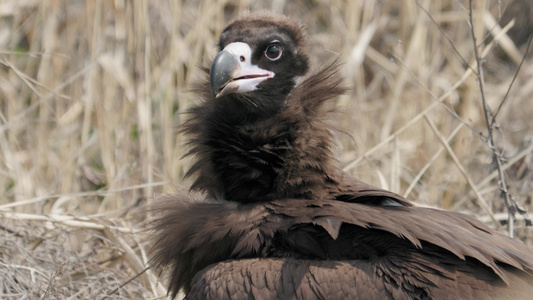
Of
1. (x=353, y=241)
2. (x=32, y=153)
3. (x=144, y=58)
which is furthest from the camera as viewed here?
(x=32, y=153)

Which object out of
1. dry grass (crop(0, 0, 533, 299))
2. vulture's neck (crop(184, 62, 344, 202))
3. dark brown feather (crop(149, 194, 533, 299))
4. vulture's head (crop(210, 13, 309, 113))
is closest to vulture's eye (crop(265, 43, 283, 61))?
vulture's head (crop(210, 13, 309, 113))

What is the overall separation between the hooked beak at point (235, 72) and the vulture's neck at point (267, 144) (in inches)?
3.0

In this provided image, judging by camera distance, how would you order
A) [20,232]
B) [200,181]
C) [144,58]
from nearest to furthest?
[200,181], [20,232], [144,58]

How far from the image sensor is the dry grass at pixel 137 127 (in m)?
3.89

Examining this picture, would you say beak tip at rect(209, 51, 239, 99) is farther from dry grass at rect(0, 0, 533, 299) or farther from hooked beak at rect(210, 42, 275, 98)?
dry grass at rect(0, 0, 533, 299)

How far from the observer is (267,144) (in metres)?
3.15

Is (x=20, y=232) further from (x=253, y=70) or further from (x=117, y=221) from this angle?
(x=253, y=70)

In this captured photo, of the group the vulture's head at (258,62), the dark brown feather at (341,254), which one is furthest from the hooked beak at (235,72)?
the dark brown feather at (341,254)

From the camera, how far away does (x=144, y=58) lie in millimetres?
4945

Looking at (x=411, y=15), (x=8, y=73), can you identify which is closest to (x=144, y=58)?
(x=8, y=73)

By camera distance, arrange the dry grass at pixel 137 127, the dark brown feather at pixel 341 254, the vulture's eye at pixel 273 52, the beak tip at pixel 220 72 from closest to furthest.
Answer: the dark brown feather at pixel 341 254 → the beak tip at pixel 220 72 → the vulture's eye at pixel 273 52 → the dry grass at pixel 137 127

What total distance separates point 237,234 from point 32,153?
3222mm

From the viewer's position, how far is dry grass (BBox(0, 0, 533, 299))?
389 centimetres

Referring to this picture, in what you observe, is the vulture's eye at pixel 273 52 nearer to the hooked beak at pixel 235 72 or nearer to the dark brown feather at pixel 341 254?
the hooked beak at pixel 235 72
